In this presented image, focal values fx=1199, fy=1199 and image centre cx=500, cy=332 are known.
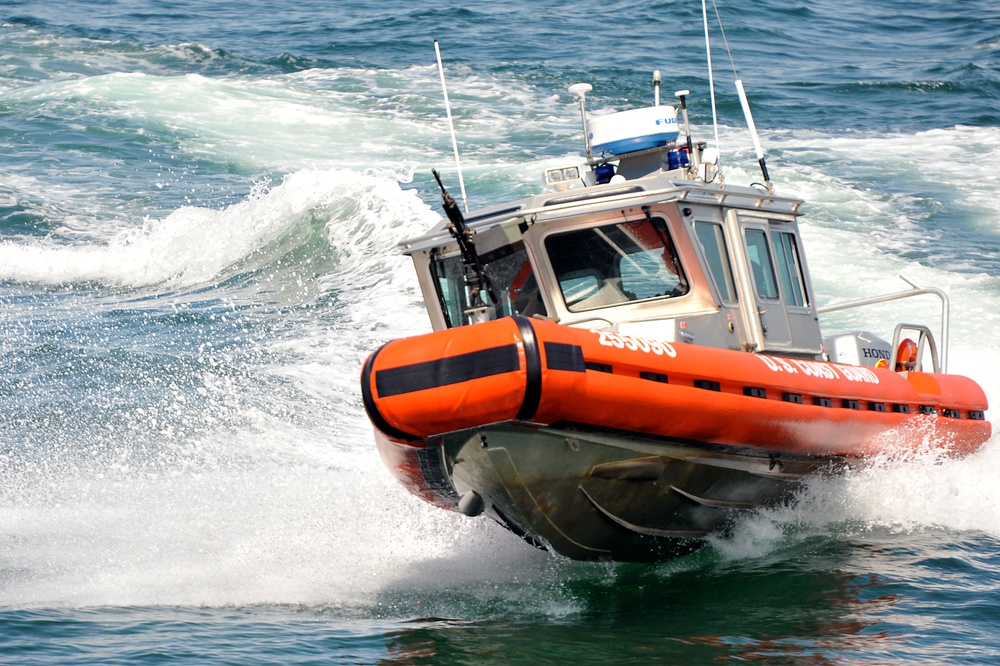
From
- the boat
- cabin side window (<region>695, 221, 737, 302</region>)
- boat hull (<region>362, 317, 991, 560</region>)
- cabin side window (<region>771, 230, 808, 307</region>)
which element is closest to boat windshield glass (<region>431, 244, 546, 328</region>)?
the boat

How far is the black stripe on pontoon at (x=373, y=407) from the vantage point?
510cm

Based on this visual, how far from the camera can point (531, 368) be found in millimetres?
4730

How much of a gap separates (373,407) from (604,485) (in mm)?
1129

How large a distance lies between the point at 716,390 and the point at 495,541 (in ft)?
5.44

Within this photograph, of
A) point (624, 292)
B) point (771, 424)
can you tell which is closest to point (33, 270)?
point (624, 292)

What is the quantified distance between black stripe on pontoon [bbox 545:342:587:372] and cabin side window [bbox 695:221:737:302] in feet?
4.72

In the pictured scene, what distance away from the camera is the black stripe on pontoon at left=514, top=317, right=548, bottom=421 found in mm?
4734

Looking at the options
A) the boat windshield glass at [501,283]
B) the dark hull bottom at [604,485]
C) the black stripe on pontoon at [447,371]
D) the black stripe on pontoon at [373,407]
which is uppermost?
the boat windshield glass at [501,283]

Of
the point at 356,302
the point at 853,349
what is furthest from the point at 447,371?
the point at 356,302

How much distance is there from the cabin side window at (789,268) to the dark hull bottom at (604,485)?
1042 mm

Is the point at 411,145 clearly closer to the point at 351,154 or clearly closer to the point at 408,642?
the point at 351,154

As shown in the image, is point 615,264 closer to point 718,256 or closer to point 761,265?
point 718,256

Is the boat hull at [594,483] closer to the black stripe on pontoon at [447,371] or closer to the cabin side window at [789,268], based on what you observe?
the black stripe on pontoon at [447,371]

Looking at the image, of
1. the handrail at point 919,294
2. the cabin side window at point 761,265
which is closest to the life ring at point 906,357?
the handrail at point 919,294
